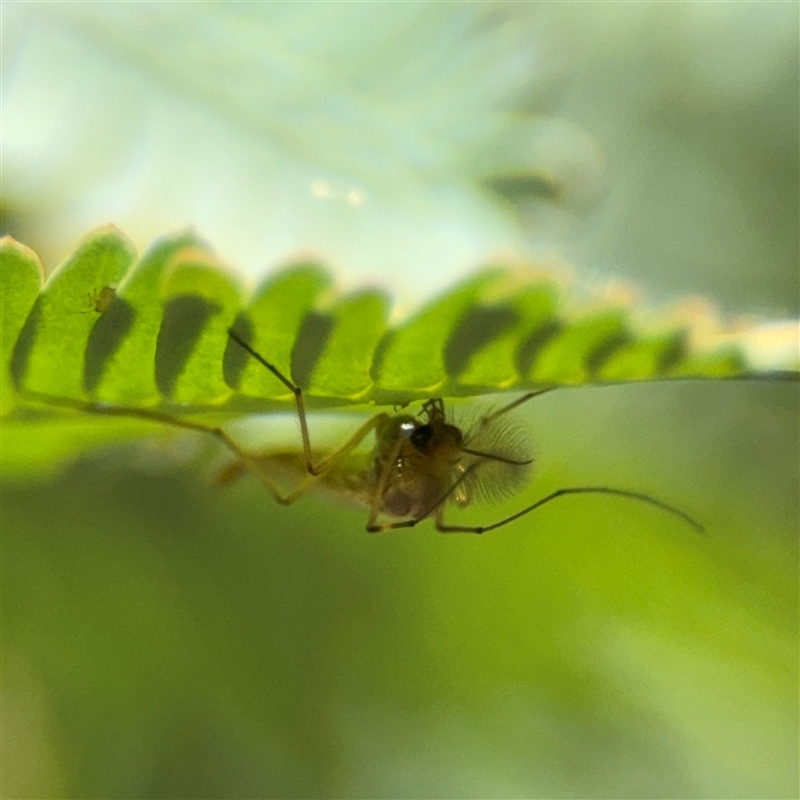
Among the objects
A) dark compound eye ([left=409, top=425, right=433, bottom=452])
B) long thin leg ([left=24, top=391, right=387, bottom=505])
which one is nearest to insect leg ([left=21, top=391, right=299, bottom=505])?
long thin leg ([left=24, top=391, right=387, bottom=505])

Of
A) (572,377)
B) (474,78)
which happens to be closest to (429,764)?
(572,377)

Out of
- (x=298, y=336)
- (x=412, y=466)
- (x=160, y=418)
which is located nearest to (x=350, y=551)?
(x=412, y=466)

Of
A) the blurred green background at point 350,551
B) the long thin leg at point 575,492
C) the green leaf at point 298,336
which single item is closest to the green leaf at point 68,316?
the green leaf at point 298,336

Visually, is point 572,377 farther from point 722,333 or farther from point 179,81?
point 179,81

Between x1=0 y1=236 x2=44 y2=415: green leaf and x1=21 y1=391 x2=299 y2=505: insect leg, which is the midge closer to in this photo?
x1=21 y1=391 x2=299 y2=505: insect leg

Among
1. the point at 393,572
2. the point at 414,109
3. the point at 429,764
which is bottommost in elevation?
the point at 429,764
